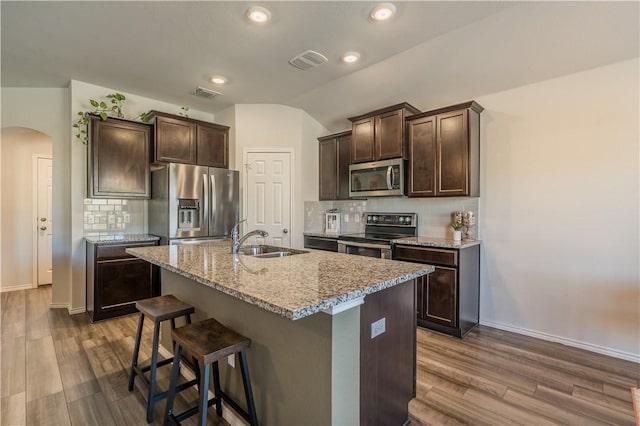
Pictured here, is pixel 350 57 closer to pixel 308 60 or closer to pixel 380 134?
pixel 308 60

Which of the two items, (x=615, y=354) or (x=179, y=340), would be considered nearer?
(x=179, y=340)

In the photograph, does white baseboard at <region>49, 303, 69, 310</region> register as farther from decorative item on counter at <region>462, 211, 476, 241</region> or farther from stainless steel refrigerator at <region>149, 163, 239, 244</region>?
decorative item on counter at <region>462, 211, 476, 241</region>

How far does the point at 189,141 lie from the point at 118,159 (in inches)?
32.7

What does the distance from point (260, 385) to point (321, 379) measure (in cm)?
50

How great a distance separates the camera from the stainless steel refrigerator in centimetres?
368

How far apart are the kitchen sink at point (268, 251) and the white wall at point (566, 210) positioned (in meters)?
2.16

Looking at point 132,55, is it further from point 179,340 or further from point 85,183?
point 179,340

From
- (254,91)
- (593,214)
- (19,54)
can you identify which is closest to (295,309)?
(593,214)

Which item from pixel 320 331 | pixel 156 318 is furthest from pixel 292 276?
pixel 156 318

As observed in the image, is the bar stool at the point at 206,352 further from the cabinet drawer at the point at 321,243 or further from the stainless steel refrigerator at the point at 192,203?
the cabinet drawer at the point at 321,243

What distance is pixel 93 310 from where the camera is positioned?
3.36 m

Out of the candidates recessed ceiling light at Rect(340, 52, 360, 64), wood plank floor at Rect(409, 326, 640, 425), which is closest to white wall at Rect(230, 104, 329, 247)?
recessed ceiling light at Rect(340, 52, 360, 64)

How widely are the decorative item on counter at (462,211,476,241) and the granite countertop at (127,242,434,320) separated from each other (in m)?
1.84

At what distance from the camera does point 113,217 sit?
3.92 m
